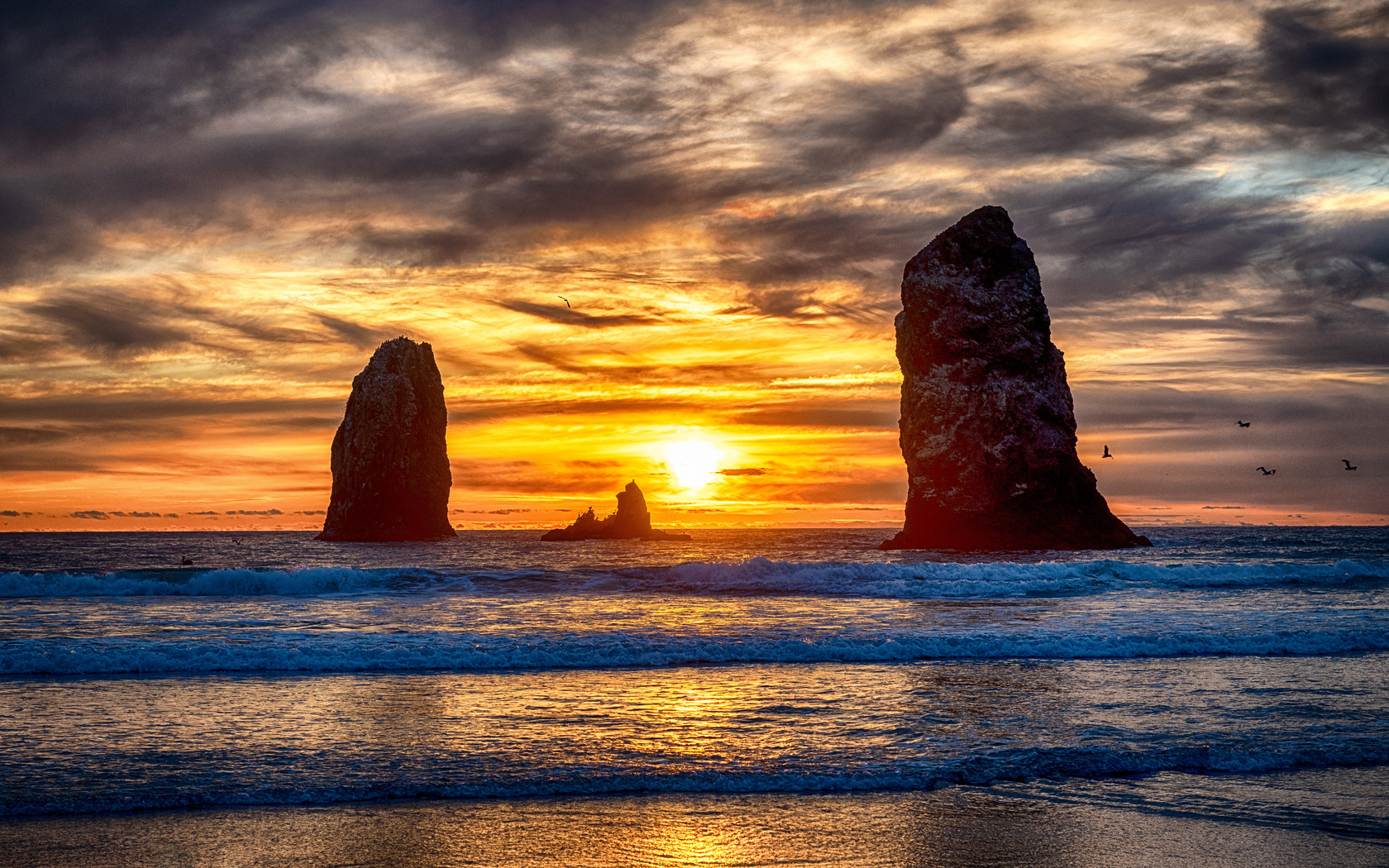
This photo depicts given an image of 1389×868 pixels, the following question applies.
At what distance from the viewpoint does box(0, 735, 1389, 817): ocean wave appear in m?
8.39

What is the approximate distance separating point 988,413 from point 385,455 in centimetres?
8150

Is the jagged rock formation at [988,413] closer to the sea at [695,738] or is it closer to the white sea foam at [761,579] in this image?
the white sea foam at [761,579]

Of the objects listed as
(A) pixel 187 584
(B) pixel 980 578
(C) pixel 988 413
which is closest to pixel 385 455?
(C) pixel 988 413

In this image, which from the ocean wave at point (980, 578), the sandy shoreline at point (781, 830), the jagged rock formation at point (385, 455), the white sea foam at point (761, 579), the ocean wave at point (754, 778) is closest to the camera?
the sandy shoreline at point (781, 830)

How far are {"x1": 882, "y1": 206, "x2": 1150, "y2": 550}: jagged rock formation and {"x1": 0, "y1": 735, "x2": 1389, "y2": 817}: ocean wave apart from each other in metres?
50.9

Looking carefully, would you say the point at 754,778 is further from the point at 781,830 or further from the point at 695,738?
the point at 695,738

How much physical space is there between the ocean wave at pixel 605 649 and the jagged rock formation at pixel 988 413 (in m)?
40.7

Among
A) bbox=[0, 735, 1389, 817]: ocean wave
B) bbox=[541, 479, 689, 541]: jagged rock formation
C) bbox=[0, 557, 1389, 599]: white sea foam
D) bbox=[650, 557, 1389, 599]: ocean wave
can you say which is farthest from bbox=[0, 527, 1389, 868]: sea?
bbox=[541, 479, 689, 541]: jagged rock formation

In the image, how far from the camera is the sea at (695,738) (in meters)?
7.40

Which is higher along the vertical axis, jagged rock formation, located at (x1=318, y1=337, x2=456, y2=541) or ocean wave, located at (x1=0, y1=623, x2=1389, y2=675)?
jagged rock formation, located at (x1=318, y1=337, x2=456, y2=541)

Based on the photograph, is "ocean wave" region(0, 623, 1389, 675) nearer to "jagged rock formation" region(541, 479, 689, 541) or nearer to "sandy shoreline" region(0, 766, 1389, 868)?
"sandy shoreline" region(0, 766, 1389, 868)

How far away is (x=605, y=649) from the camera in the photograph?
56.0 feet

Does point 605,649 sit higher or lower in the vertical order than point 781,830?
lower

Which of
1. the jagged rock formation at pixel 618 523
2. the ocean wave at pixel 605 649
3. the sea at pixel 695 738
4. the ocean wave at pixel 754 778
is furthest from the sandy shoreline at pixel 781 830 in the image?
the jagged rock formation at pixel 618 523
